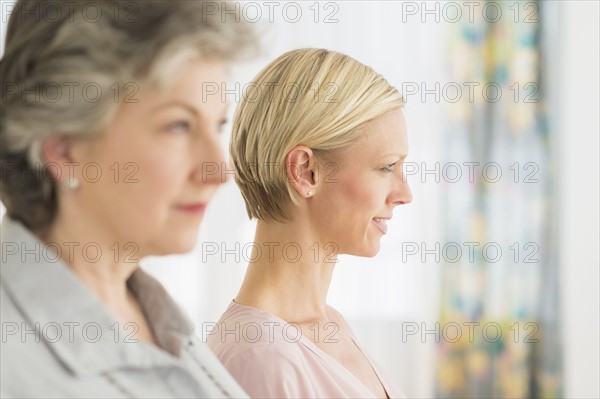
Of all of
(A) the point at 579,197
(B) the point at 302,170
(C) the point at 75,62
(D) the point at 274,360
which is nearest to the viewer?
(C) the point at 75,62

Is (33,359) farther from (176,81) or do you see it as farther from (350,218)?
(350,218)

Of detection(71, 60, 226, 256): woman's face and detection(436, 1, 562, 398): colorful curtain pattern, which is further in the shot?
detection(436, 1, 562, 398): colorful curtain pattern

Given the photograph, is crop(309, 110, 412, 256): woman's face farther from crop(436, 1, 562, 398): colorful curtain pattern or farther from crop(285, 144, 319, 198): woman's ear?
crop(436, 1, 562, 398): colorful curtain pattern

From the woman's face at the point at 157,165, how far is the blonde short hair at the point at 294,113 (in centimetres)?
33

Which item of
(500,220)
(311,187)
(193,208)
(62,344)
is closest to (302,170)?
(311,187)

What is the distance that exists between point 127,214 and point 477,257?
2.74 metres

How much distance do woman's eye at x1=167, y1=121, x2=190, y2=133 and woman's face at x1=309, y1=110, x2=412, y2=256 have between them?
400 mm

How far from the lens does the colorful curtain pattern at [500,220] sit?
3221 millimetres

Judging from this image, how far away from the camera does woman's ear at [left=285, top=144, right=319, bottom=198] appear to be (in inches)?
41.3

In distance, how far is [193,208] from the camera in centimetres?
71

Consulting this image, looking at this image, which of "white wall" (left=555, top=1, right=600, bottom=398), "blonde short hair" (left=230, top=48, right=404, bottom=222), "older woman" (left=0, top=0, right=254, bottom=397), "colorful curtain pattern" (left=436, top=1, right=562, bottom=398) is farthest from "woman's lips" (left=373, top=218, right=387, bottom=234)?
"white wall" (left=555, top=1, right=600, bottom=398)

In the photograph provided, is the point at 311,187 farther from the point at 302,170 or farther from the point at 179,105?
the point at 179,105

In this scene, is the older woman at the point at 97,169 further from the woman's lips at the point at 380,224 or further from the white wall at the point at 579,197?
the white wall at the point at 579,197

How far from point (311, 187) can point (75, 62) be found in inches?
19.0
